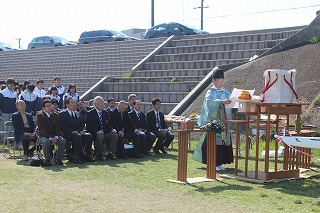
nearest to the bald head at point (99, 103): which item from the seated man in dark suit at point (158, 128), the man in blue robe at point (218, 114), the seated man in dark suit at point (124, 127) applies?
the seated man in dark suit at point (124, 127)

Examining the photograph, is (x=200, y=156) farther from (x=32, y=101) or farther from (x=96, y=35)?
(x=96, y=35)

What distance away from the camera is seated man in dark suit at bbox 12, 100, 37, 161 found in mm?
12148

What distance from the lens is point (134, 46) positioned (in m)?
26.3

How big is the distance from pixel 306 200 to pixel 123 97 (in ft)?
43.7

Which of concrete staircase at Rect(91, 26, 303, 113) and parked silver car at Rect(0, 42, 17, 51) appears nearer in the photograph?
concrete staircase at Rect(91, 26, 303, 113)

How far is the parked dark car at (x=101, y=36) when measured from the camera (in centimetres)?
3083

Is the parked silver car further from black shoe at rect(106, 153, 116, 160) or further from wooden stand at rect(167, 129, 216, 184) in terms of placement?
wooden stand at rect(167, 129, 216, 184)

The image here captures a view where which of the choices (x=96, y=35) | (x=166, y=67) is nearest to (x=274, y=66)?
(x=166, y=67)

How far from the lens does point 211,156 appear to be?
376 inches

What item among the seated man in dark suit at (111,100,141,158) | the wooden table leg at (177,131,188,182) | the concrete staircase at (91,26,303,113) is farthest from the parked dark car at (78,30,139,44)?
the wooden table leg at (177,131,188,182)

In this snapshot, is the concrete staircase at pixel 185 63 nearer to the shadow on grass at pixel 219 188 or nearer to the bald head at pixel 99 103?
the bald head at pixel 99 103

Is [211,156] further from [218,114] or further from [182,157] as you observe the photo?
[218,114]

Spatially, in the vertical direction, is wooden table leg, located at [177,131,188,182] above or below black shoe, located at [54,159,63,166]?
above

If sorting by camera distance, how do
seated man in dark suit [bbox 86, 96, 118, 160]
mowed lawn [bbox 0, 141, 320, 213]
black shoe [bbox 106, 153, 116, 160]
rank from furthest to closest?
black shoe [bbox 106, 153, 116, 160], seated man in dark suit [bbox 86, 96, 118, 160], mowed lawn [bbox 0, 141, 320, 213]
